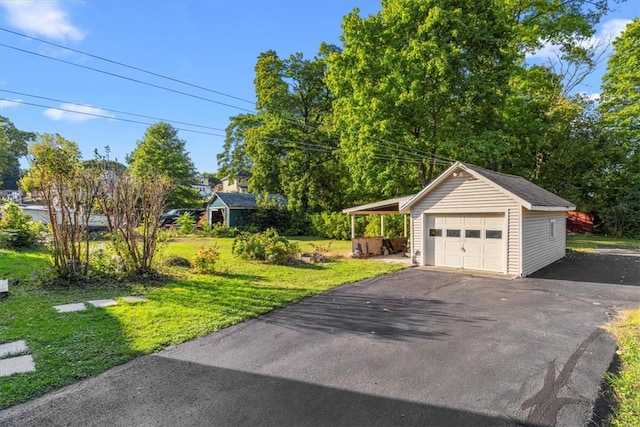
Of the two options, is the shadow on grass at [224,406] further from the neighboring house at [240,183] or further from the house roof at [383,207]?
the neighboring house at [240,183]

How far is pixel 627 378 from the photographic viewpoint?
3881 mm

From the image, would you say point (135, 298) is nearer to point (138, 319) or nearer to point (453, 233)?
point (138, 319)

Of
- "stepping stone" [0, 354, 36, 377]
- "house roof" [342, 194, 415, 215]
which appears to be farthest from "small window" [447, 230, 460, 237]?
"stepping stone" [0, 354, 36, 377]

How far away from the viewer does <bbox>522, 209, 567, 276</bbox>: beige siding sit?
34.4 feet

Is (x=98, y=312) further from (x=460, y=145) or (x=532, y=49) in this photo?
(x=532, y=49)

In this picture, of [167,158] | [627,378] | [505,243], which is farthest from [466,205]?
[167,158]

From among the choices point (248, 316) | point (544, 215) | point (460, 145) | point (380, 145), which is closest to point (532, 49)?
point (460, 145)

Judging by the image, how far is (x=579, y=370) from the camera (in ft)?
13.5

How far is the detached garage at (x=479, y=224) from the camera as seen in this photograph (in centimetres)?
1031

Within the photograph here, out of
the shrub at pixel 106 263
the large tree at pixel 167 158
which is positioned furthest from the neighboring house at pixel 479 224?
the large tree at pixel 167 158

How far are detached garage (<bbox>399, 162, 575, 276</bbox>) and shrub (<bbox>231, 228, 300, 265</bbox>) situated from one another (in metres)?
4.54

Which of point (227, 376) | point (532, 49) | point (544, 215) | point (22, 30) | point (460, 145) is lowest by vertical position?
point (227, 376)

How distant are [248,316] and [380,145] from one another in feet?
45.1

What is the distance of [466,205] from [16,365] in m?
11.1
